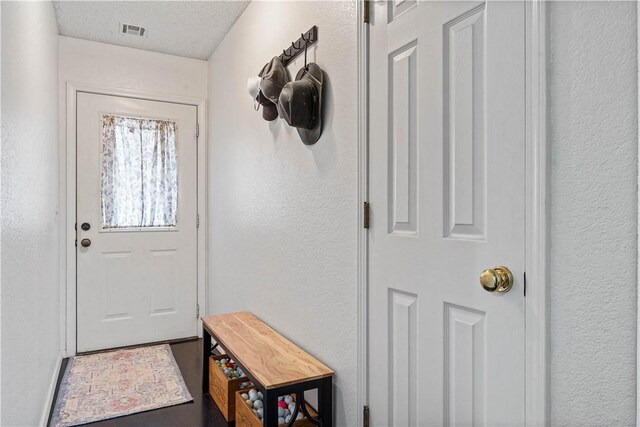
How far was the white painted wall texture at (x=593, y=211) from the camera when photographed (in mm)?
829

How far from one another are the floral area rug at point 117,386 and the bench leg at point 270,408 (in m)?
1.12

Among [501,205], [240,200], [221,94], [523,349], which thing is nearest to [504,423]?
[523,349]

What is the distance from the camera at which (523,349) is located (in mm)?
1022

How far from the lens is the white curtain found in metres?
3.45

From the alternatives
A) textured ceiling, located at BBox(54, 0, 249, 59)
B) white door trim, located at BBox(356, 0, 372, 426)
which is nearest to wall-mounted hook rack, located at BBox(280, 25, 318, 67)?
white door trim, located at BBox(356, 0, 372, 426)

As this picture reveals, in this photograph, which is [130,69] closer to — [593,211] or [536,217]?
[536,217]

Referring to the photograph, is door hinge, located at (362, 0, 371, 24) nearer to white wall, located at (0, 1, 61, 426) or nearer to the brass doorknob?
the brass doorknob

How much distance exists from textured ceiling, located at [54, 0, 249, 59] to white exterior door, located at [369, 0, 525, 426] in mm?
1783

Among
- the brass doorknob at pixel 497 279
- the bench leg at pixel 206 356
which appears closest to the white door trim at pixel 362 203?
the brass doorknob at pixel 497 279

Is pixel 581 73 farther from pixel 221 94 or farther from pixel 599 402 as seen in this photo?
pixel 221 94

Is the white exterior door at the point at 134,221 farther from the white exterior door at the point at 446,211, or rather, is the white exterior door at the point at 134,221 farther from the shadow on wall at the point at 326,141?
the white exterior door at the point at 446,211

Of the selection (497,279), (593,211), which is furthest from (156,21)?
(593,211)

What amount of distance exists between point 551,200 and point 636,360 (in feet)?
1.16

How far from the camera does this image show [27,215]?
1.74m
